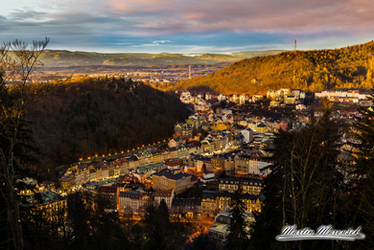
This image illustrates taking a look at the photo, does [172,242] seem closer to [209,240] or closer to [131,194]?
[209,240]

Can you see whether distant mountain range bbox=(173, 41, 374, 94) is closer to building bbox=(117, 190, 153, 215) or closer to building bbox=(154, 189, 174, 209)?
building bbox=(154, 189, 174, 209)

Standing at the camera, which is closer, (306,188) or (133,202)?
(306,188)

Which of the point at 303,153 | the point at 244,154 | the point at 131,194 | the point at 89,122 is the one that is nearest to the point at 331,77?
the point at 244,154

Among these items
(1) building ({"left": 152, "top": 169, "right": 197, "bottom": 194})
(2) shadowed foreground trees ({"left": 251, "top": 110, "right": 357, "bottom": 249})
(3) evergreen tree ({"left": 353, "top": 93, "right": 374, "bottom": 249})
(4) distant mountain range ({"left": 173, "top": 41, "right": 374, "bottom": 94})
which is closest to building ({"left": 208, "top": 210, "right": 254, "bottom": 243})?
(1) building ({"left": 152, "top": 169, "right": 197, "bottom": 194})

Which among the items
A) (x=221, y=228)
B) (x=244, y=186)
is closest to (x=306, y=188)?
Answer: (x=221, y=228)

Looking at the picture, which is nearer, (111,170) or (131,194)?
(131,194)

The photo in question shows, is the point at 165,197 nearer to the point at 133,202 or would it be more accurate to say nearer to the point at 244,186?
the point at 133,202

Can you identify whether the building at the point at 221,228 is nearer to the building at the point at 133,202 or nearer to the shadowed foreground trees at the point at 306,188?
the building at the point at 133,202
